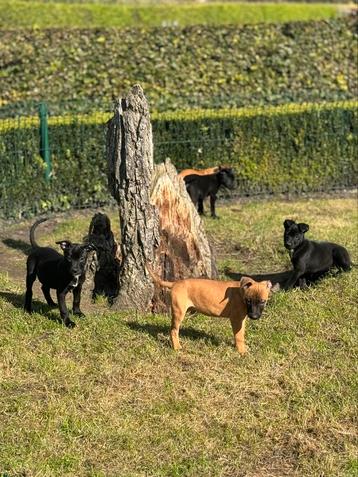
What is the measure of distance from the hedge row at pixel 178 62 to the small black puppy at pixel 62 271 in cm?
1246

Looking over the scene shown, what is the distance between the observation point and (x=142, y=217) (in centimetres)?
940

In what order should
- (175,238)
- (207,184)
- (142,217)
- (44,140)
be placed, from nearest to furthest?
(142,217), (175,238), (207,184), (44,140)

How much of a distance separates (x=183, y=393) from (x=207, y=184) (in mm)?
7551

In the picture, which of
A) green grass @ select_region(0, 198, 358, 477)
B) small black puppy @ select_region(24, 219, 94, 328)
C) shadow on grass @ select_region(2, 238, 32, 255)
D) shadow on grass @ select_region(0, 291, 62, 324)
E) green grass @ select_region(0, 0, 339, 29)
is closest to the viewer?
green grass @ select_region(0, 198, 358, 477)

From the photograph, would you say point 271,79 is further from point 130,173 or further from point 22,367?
point 22,367

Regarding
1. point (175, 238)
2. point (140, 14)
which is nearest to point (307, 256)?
point (175, 238)

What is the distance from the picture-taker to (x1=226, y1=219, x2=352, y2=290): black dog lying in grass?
9.83 meters

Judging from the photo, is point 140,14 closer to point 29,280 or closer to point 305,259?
point 305,259

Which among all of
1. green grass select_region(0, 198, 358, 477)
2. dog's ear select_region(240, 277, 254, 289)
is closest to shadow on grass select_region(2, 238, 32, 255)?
green grass select_region(0, 198, 358, 477)

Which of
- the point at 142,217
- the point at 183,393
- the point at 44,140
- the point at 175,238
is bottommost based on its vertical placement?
the point at 183,393

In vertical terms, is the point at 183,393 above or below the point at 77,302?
below

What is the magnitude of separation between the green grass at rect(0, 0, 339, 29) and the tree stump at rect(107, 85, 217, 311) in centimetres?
1623

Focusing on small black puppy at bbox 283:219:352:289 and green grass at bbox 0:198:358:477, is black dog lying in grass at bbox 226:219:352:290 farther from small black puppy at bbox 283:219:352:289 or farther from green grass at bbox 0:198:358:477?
green grass at bbox 0:198:358:477

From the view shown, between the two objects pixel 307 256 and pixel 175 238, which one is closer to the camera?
pixel 175 238
